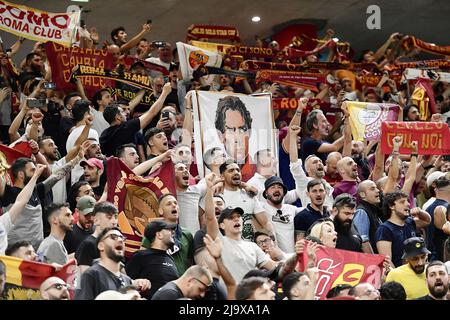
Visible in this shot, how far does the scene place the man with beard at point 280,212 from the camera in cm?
1136

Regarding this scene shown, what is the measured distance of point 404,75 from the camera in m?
16.5

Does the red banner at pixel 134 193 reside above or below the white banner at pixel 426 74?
below

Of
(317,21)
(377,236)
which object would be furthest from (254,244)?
(317,21)

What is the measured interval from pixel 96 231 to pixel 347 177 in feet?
11.2

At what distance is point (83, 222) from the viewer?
33.7ft

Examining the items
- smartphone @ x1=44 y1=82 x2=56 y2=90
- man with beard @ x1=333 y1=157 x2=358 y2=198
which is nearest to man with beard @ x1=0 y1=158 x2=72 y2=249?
smartphone @ x1=44 y1=82 x2=56 y2=90

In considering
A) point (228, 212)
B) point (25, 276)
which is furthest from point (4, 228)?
point (228, 212)

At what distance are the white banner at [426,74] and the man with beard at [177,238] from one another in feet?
21.3

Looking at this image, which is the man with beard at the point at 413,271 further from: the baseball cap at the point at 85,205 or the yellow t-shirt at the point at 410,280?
the baseball cap at the point at 85,205

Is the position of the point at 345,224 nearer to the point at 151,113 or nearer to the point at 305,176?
the point at 305,176

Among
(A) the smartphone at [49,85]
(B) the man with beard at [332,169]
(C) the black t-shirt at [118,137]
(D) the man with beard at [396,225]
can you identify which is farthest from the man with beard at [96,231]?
(A) the smartphone at [49,85]

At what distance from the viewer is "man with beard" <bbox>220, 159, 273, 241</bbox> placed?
1119 cm

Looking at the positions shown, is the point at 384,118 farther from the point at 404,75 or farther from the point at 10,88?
the point at 10,88

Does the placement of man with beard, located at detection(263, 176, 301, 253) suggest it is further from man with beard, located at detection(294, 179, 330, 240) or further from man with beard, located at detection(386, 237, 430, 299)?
man with beard, located at detection(386, 237, 430, 299)
